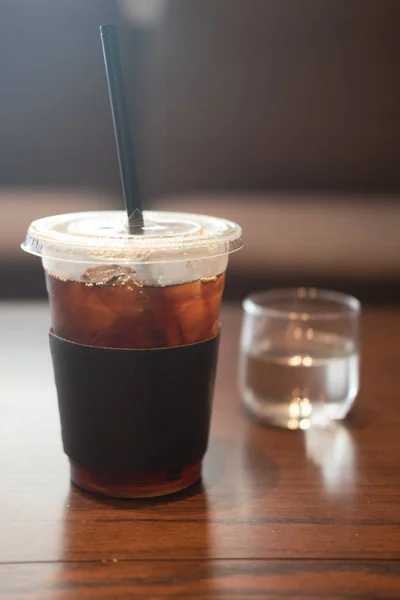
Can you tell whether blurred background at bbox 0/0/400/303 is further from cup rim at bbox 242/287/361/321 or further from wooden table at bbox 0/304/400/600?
wooden table at bbox 0/304/400/600

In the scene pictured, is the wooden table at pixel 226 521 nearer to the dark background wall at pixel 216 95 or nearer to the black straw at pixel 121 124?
the black straw at pixel 121 124

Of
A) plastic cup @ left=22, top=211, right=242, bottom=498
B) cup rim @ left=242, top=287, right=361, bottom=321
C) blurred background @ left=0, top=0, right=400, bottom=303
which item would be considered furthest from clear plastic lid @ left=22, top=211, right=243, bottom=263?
blurred background @ left=0, top=0, right=400, bottom=303

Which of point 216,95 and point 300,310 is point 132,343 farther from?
point 216,95

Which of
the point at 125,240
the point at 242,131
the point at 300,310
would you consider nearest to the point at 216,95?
the point at 242,131

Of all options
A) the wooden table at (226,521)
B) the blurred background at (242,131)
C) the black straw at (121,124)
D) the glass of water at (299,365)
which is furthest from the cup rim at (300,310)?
the blurred background at (242,131)

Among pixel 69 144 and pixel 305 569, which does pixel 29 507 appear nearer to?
pixel 305 569
